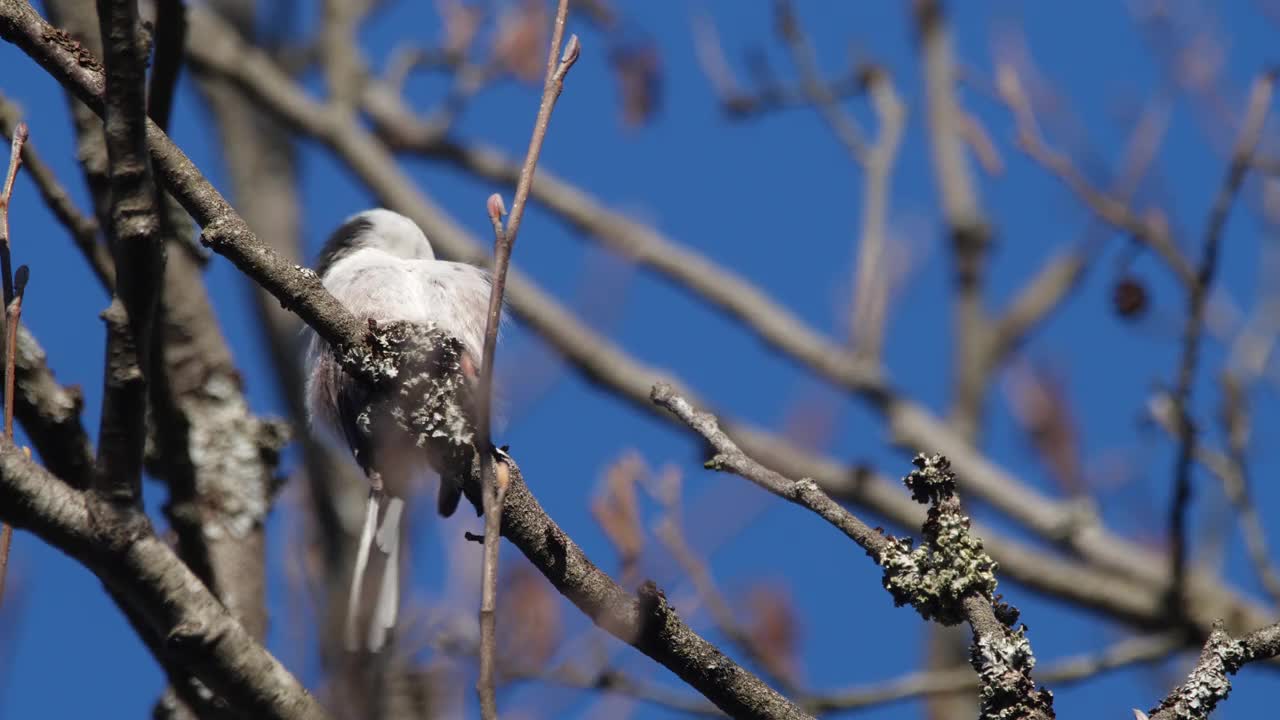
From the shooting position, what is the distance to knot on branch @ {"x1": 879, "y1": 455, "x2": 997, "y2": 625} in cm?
182

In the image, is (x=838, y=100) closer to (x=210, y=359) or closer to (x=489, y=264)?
(x=489, y=264)

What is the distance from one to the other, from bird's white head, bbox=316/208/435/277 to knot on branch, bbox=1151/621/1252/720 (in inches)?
86.3

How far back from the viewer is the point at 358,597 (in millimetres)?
2447

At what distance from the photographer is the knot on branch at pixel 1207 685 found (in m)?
1.63

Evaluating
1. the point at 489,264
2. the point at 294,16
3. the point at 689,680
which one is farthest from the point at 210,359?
the point at 294,16

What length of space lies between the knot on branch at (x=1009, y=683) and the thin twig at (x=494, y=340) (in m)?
0.70

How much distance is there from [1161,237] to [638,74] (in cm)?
298

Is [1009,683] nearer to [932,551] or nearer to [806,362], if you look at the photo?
[932,551]

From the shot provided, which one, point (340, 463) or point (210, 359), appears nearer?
point (210, 359)

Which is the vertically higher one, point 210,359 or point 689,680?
point 210,359

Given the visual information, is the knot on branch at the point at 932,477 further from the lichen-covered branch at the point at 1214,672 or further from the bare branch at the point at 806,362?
the bare branch at the point at 806,362

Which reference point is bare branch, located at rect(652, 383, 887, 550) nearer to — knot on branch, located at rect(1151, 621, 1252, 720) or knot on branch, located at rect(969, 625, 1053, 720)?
knot on branch, located at rect(969, 625, 1053, 720)

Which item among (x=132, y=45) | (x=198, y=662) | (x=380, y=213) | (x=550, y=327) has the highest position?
(x=550, y=327)

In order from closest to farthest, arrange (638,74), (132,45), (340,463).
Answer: (132,45) → (340,463) → (638,74)
